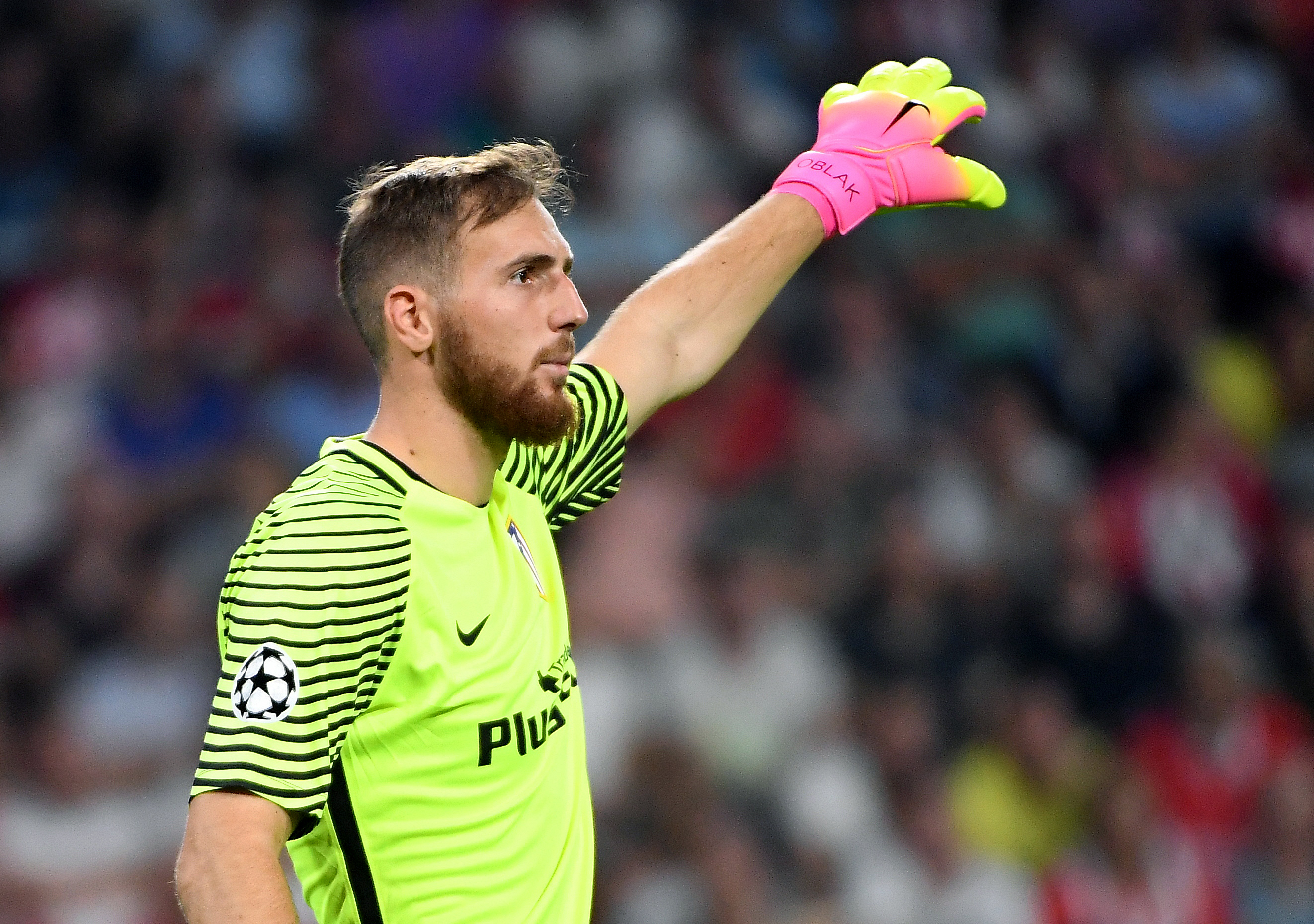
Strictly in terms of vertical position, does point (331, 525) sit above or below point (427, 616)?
above

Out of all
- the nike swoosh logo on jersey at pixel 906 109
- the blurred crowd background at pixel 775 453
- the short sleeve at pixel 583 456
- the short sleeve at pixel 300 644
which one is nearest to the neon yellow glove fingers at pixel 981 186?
the nike swoosh logo on jersey at pixel 906 109

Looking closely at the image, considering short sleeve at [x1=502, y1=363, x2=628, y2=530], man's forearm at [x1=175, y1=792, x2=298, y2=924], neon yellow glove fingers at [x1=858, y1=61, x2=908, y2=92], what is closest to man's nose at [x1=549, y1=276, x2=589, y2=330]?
short sleeve at [x1=502, y1=363, x2=628, y2=530]

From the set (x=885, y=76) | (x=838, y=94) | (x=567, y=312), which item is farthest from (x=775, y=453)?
(x=567, y=312)

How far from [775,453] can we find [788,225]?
3282 millimetres

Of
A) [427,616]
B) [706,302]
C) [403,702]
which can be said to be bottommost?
[403,702]

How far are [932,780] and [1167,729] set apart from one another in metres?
1.05

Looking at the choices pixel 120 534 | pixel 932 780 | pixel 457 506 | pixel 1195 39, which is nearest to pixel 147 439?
pixel 120 534

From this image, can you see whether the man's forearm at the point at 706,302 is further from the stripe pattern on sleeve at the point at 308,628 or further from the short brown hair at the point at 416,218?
the stripe pattern on sleeve at the point at 308,628

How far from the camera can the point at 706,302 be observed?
3.00 metres

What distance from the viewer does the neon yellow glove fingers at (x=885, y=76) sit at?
315 cm

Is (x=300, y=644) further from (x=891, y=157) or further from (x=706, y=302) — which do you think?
(x=891, y=157)

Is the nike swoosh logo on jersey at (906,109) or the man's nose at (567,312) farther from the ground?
the nike swoosh logo on jersey at (906,109)

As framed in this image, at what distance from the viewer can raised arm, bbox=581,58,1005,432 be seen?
9.73 ft

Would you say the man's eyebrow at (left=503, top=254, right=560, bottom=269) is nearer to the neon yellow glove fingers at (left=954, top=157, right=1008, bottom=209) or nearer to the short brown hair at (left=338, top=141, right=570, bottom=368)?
the short brown hair at (left=338, top=141, right=570, bottom=368)
